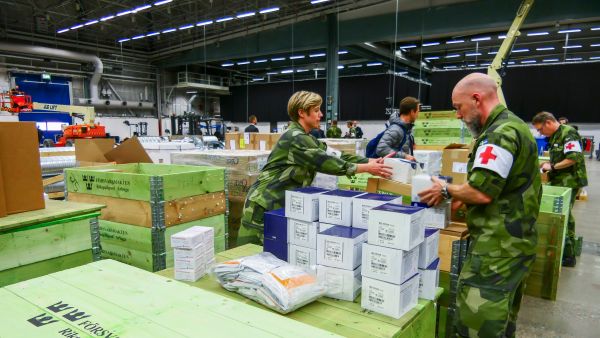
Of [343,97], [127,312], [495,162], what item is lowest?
[127,312]

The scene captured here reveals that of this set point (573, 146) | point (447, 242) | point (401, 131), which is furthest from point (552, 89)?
point (447, 242)

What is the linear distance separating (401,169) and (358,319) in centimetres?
114

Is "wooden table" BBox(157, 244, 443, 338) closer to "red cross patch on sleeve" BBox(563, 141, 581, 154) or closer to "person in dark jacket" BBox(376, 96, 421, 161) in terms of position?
"person in dark jacket" BBox(376, 96, 421, 161)

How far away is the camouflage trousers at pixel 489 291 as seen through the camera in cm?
178

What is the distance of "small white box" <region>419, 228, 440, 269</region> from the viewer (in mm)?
1514

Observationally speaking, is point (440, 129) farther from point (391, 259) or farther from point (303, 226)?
point (391, 259)

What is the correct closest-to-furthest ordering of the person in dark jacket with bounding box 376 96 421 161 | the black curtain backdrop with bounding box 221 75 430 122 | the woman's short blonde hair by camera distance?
1. the woman's short blonde hair
2. the person in dark jacket with bounding box 376 96 421 161
3. the black curtain backdrop with bounding box 221 75 430 122

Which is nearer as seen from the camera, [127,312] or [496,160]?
[127,312]

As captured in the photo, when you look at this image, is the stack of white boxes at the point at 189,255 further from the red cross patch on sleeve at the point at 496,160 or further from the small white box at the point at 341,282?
the red cross patch on sleeve at the point at 496,160

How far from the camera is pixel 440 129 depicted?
654 centimetres

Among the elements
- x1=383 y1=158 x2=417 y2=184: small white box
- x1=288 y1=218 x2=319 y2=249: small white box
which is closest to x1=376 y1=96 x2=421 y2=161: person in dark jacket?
x1=383 y1=158 x2=417 y2=184: small white box

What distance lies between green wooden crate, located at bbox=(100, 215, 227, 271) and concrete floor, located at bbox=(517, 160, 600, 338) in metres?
2.89

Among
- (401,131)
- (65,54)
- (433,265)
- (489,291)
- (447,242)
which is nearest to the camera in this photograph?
(433,265)

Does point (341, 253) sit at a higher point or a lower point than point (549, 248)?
higher
